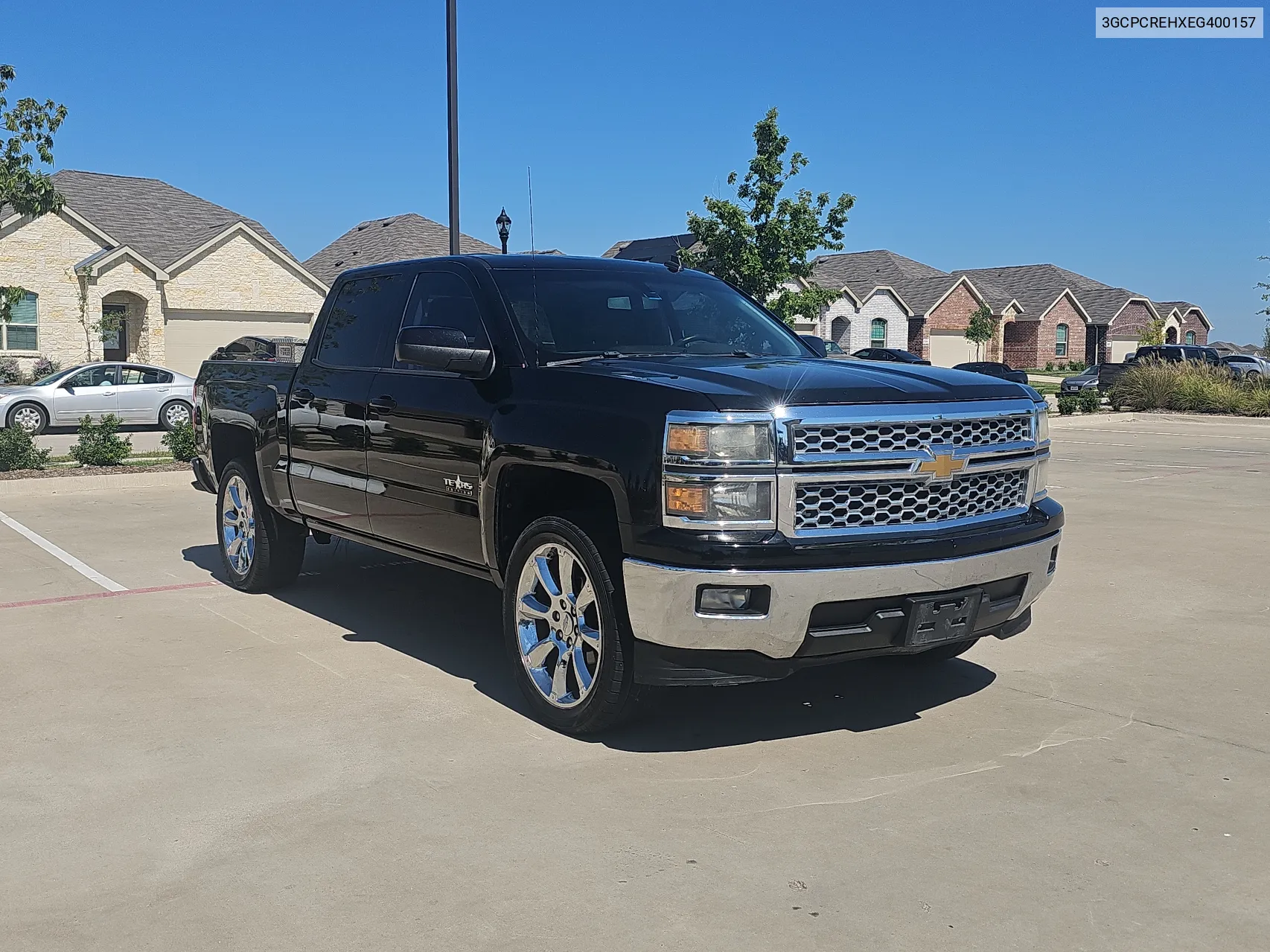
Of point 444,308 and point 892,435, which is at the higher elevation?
point 444,308

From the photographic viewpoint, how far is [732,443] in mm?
4566

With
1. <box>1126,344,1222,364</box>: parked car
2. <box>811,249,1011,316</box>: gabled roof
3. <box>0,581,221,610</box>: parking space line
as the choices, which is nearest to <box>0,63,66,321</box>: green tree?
<box>0,581,221,610</box>: parking space line

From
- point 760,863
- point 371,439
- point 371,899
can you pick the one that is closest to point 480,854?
point 371,899

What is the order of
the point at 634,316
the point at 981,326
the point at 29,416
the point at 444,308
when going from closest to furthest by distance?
the point at 634,316, the point at 444,308, the point at 29,416, the point at 981,326

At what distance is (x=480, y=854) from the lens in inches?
155

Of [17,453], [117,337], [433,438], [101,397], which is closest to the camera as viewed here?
[433,438]

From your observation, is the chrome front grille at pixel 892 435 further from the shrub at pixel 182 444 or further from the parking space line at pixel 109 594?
the shrub at pixel 182 444

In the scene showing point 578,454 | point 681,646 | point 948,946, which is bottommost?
point 948,946

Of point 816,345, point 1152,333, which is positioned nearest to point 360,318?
point 816,345

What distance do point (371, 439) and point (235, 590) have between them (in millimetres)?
2343

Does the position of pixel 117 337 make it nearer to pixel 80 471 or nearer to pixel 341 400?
pixel 80 471

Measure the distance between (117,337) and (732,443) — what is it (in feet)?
110

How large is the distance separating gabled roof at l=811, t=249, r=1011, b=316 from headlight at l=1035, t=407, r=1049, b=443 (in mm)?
55670

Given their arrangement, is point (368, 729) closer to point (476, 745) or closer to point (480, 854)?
point (476, 745)
